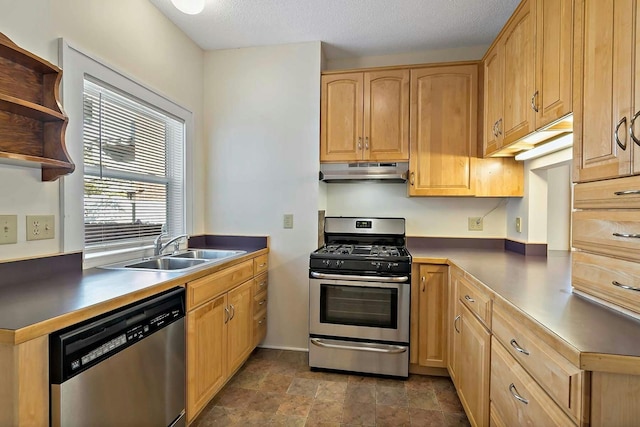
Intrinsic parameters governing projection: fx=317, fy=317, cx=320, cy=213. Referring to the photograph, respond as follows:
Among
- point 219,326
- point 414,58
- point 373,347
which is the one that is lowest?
point 373,347

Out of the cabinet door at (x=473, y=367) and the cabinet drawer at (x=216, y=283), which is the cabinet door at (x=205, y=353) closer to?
the cabinet drawer at (x=216, y=283)

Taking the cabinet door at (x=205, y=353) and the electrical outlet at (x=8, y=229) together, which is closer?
the electrical outlet at (x=8, y=229)

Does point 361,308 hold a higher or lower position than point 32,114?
lower

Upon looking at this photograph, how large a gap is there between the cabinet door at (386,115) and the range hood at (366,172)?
0.22 feet

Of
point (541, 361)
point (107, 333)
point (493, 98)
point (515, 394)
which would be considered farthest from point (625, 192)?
point (107, 333)

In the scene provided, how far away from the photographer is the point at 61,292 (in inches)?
47.9

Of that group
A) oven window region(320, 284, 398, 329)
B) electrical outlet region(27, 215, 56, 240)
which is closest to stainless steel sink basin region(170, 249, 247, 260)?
oven window region(320, 284, 398, 329)

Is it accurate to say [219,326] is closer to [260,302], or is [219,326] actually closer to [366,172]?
[260,302]

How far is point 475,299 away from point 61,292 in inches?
71.9

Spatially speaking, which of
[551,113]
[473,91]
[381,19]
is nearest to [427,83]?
[473,91]

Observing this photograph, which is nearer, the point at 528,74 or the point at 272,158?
the point at 528,74

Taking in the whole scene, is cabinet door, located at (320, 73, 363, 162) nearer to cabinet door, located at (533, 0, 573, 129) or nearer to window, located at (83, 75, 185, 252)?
window, located at (83, 75, 185, 252)

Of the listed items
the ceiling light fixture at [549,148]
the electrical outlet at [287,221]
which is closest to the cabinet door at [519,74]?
the ceiling light fixture at [549,148]

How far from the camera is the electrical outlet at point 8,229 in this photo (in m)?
1.30
